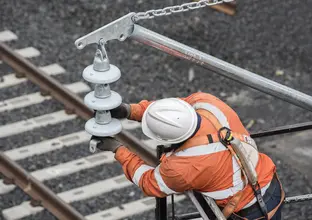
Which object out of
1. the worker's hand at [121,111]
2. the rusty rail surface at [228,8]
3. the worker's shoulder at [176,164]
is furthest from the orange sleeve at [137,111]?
the rusty rail surface at [228,8]

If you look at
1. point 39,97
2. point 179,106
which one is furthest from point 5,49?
point 179,106

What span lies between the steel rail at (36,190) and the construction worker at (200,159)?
9.28 ft

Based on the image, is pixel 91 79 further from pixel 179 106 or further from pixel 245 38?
pixel 245 38

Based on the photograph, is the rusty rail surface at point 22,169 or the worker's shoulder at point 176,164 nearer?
the worker's shoulder at point 176,164

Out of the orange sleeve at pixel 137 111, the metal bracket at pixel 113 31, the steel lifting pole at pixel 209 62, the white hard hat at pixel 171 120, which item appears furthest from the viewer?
the orange sleeve at pixel 137 111

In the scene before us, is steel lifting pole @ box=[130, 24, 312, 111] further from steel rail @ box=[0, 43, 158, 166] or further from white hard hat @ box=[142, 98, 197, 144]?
steel rail @ box=[0, 43, 158, 166]

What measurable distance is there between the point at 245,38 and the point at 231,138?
6.65 metres

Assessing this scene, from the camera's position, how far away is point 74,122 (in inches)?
413

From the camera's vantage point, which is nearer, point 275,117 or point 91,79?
point 91,79

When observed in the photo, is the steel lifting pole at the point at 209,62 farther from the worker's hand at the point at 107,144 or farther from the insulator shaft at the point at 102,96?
the worker's hand at the point at 107,144

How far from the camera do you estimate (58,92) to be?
35.7ft

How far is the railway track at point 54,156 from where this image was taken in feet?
30.0

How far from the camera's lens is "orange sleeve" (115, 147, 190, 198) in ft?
19.6

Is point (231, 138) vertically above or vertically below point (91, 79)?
below
